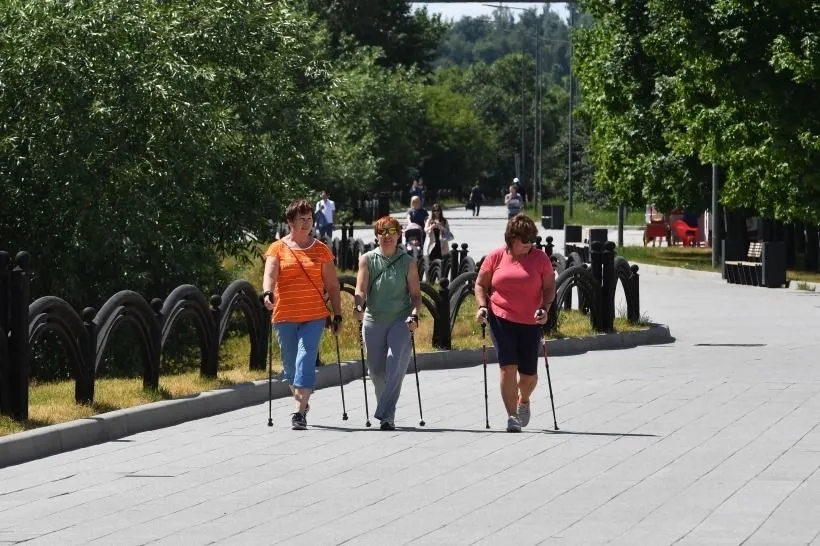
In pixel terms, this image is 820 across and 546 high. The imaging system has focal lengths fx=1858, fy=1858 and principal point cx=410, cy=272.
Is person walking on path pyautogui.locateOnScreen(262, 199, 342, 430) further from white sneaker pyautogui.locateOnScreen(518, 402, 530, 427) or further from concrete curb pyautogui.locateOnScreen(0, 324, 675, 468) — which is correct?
white sneaker pyautogui.locateOnScreen(518, 402, 530, 427)

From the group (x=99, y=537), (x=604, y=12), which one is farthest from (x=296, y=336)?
(x=604, y=12)

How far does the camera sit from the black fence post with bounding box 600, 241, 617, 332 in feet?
73.3

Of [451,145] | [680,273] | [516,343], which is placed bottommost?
[680,273]

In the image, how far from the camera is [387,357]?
1361cm

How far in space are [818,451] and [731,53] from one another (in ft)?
80.9

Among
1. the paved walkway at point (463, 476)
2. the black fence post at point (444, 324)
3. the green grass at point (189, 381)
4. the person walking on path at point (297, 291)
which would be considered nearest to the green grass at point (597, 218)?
the green grass at point (189, 381)

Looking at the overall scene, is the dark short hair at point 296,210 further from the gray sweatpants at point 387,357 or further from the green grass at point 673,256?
the green grass at point 673,256

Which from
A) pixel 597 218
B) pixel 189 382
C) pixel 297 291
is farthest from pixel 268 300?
pixel 597 218

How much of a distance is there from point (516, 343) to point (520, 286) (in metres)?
0.43

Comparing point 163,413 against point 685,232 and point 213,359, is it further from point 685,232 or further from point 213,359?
point 685,232

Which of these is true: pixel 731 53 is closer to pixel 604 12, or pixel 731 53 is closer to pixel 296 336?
pixel 604 12

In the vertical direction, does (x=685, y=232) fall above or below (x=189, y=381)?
above

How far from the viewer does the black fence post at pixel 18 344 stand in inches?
494

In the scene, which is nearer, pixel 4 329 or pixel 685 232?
pixel 4 329
